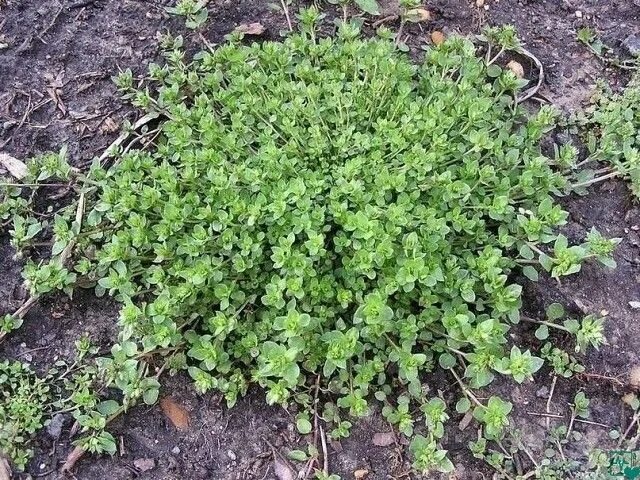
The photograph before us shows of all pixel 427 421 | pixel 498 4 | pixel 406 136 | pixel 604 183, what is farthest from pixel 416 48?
pixel 427 421

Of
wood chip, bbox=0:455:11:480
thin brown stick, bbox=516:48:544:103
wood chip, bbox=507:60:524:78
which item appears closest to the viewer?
wood chip, bbox=0:455:11:480

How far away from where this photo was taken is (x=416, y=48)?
367cm

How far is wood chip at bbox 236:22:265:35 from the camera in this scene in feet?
12.0

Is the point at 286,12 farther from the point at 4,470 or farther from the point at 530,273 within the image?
the point at 4,470

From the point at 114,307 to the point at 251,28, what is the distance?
1666 millimetres

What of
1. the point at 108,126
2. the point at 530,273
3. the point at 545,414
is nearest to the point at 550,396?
the point at 545,414

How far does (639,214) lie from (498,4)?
4.79ft

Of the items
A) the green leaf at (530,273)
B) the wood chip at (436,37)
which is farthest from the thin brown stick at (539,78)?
the green leaf at (530,273)

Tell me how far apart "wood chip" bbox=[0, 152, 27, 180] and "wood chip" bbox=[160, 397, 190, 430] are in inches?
50.6

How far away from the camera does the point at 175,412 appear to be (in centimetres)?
278

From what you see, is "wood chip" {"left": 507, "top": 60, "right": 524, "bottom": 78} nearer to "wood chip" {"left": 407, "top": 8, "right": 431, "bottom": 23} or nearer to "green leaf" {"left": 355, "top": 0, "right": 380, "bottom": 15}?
"wood chip" {"left": 407, "top": 8, "right": 431, "bottom": 23}

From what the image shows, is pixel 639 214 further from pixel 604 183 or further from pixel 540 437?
pixel 540 437

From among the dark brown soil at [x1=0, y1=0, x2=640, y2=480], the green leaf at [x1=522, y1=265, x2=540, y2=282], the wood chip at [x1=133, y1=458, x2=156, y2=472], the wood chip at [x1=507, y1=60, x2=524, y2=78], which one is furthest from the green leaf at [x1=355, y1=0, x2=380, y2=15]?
the wood chip at [x1=133, y1=458, x2=156, y2=472]

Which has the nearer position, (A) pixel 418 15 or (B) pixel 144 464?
(B) pixel 144 464
